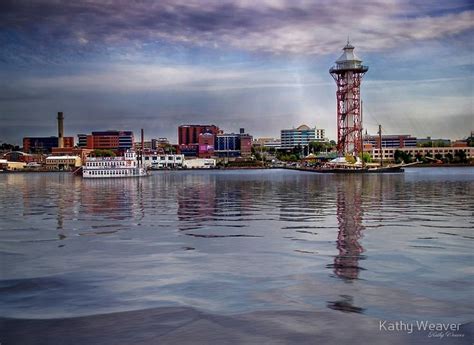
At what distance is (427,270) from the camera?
5129 mm

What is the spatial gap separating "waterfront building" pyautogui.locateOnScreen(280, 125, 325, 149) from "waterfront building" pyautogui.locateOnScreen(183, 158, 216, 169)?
30.6 m

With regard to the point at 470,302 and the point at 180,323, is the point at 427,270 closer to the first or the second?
the point at 470,302

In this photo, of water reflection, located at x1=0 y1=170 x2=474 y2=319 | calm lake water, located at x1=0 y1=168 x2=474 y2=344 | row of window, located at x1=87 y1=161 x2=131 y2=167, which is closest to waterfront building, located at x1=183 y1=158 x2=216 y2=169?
row of window, located at x1=87 y1=161 x2=131 y2=167

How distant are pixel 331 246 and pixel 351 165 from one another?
4511cm

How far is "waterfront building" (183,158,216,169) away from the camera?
3116 inches

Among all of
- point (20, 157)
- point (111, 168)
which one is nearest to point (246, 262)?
point (111, 168)

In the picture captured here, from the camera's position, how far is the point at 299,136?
10875 cm

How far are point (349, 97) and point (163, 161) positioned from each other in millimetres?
32117

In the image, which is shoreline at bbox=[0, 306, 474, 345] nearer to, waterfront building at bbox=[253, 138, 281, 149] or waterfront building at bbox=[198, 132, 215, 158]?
waterfront building at bbox=[198, 132, 215, 158]

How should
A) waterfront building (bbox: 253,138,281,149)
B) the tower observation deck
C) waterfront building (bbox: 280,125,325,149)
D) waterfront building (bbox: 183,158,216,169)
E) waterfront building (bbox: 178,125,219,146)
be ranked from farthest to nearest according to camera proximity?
waterfront building (bbox: 253,138,281,149), waterfront building (bbox: 280,125,325,149), waterfront building (bbox: 178,125,219,146), waterfront building (bbox: 183,158,216,169), the tower observation deck

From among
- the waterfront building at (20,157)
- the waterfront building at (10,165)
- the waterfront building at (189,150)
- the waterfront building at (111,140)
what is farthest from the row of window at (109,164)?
the waterfront building at (111,140)

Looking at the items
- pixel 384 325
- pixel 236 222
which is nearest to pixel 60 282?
pixel 384 325

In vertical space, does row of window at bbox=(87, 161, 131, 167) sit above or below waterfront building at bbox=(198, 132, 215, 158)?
below

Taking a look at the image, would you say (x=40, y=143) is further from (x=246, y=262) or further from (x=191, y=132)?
(x=246, y=262)
